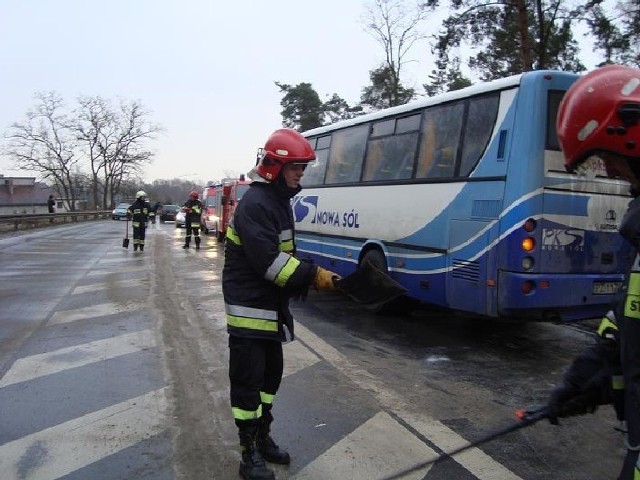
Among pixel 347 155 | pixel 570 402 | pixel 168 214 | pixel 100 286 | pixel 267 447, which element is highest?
pixel 347 155

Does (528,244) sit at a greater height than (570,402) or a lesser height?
greater

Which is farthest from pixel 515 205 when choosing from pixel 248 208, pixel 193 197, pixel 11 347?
pixel 193 197


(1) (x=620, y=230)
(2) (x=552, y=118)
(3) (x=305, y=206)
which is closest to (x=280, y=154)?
(1) (x=620, y=230)

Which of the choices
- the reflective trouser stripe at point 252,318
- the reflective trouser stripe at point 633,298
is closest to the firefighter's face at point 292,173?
the reflective trouser stripe at point 252,318

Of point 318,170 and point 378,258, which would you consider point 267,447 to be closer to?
point 378,258

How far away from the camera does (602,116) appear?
90.2 inches

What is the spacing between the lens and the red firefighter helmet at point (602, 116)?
87.5 inches

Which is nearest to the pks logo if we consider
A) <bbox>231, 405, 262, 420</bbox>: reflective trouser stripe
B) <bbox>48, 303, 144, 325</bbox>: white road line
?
<bbox>48, 303, 144, 325</bbox>: white road line

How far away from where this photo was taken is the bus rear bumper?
5.97 metres

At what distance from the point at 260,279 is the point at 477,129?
4.24 metres

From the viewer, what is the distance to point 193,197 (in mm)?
19688

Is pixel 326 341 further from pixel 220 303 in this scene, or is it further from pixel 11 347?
pixel 11 347

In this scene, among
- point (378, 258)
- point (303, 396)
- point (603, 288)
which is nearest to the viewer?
point (303, 396)

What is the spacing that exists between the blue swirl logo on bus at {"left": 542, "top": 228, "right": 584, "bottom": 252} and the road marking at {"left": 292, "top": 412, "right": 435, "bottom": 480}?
2837mm
